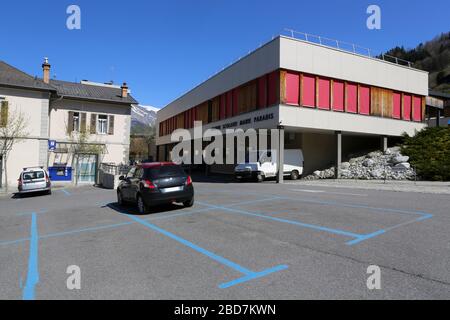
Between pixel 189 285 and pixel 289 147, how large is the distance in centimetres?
2613

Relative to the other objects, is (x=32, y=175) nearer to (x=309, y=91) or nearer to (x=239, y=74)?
(x=239, y=74)

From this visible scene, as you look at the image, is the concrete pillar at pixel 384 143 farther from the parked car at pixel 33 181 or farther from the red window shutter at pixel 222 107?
the parked car at pixel 33 181

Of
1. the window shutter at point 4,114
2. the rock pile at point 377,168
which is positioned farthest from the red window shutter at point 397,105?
the window shutter at point 4,114

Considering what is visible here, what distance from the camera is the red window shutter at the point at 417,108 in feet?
102

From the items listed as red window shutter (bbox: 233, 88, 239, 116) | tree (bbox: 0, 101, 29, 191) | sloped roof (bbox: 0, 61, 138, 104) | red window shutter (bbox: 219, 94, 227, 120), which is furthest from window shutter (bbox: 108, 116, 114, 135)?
red window shutter (bbox: 233, 88, 239, 116)

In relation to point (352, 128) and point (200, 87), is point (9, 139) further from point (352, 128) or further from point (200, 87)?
point (352, 128)

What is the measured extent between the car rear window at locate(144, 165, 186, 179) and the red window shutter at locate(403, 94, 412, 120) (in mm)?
25758

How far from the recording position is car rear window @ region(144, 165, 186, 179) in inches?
433

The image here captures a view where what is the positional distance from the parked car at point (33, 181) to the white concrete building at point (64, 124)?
6066 mm

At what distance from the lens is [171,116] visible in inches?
1973

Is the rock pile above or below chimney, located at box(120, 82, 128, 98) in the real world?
below

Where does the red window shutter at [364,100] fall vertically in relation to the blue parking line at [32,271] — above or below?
above

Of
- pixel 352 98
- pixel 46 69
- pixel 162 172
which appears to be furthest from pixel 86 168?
pixel 352 98

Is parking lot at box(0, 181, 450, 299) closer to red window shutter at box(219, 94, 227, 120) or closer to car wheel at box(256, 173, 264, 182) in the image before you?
car wheel at box(256, 173, 264, 182)
